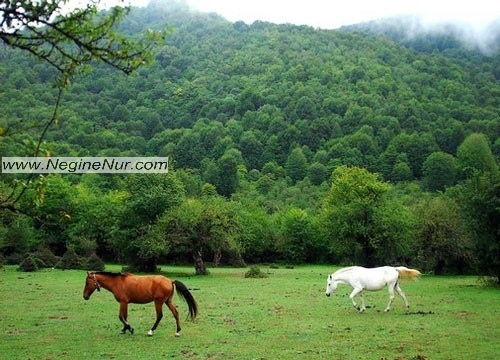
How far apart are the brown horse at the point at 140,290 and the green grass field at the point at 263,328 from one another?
0.75 m

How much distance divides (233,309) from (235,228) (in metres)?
21.2

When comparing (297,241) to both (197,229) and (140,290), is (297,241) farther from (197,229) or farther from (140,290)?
(140,290)

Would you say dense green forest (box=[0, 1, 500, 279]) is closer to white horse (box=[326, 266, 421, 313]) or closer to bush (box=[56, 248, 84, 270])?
bush (box=[56, 248, 84, 270])

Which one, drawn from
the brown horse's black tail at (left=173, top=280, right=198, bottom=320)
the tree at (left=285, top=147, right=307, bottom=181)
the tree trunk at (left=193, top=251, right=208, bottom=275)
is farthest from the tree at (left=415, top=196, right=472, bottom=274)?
the tree at (left=285, top=147, right=307, bottom=181)

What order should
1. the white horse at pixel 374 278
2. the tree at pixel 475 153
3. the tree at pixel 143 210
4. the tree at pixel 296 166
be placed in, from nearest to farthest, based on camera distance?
1. the white horse at pixel 374 278
2. the tree at pixel 143 210
3. the tree at pixel 475 153
4. the tree at pixel 296 166

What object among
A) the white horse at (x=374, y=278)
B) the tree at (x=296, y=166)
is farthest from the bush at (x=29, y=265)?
the tree at (x=296, y=166)

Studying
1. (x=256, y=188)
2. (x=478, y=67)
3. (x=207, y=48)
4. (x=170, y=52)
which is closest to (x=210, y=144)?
(x=256, y=188)

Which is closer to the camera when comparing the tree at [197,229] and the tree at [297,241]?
the tree at [197,229]

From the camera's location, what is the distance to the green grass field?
12359mm

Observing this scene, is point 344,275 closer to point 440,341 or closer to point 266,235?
point 440,341

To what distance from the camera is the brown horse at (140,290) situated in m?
14.8

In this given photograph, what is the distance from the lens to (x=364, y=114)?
4985 inches

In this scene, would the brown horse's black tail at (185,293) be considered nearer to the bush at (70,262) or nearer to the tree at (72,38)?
the tree at (72,38)

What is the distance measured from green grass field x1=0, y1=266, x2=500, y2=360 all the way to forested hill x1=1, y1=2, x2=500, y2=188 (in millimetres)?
68708
